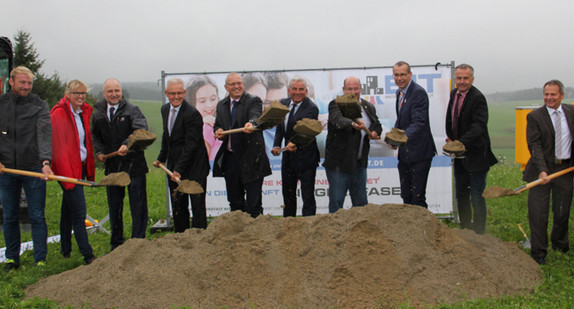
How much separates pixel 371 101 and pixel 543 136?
111 inches

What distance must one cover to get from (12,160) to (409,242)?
4.24 meters

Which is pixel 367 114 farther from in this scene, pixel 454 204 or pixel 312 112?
pixel 454 204

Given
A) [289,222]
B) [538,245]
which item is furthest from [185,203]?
[538,245]

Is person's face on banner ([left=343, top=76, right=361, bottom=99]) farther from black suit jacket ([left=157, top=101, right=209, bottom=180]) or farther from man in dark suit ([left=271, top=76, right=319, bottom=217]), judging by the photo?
black suit jacket ([left=157, top=101, right=209, bottom=180])

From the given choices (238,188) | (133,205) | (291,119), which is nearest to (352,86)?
(291,119)

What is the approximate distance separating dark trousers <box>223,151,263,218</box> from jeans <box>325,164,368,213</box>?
3.02ft

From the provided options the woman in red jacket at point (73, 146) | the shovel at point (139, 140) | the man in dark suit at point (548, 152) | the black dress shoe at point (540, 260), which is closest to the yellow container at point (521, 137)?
the man in dark suit at point (548, 152)

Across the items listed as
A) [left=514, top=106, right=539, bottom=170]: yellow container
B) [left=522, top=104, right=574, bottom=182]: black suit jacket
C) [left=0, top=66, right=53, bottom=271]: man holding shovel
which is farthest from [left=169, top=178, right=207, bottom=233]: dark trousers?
[left=514, top=106, right=539, bottom=170]: yellow container

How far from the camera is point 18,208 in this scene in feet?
18.2

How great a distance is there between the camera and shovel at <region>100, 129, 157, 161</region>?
5.85 metres

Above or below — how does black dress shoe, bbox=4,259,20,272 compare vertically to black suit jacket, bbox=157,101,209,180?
below

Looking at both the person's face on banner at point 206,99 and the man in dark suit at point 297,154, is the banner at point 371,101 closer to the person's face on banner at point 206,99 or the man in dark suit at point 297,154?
the person's face on banner at point 206,99

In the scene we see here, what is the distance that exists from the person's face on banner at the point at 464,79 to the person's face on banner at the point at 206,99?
3680 millimetres

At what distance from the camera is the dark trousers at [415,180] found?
613 centimetres
